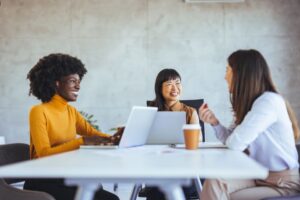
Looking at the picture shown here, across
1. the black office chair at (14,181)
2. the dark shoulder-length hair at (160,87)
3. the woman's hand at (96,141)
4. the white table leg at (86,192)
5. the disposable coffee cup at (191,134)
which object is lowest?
the black office chair at (14,181)

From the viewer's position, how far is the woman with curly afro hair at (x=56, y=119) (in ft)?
6.21

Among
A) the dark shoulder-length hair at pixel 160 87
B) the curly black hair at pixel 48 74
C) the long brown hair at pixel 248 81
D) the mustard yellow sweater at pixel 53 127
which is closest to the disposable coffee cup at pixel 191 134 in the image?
the long brown hair at pixel 248 81

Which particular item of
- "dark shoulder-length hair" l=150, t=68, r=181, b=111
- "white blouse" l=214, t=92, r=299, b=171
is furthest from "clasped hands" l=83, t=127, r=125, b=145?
"dark shoulder-length hair" l=150, t=68, r=181, b=111

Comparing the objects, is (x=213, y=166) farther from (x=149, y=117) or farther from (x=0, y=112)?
(x=0, y=112)

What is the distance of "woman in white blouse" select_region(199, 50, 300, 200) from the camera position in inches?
63.6

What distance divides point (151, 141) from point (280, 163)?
2.35 feet

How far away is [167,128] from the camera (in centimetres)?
215

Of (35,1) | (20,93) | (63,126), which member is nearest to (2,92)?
(20,93)

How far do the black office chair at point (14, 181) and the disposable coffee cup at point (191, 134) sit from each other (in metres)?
0.59

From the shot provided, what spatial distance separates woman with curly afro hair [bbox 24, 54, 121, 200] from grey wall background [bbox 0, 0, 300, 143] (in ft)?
7.59

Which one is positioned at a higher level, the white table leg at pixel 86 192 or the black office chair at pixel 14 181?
the white table leg at pixel 86 192

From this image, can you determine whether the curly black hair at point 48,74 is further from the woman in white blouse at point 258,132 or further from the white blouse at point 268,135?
the white blouse at point 268,135

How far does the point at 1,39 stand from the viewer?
15.7ft

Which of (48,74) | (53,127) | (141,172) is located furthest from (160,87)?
(141,172)
